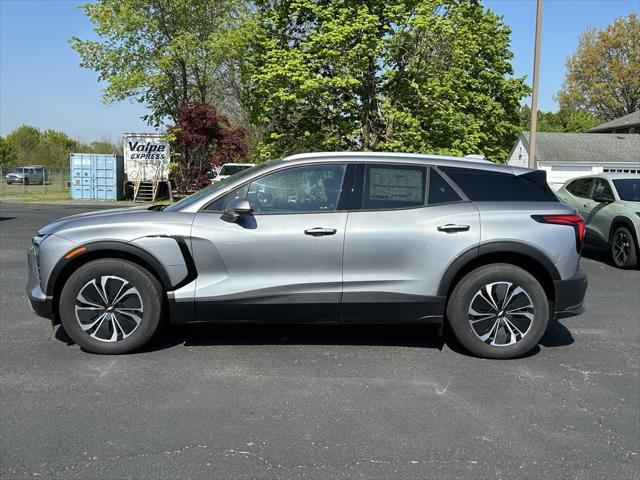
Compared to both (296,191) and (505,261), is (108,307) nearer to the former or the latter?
(296,191)

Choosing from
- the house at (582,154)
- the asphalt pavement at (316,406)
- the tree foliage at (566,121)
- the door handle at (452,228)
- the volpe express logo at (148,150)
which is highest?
the tree foliage at (566,121)

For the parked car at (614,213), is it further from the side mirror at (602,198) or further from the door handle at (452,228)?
the door handle at (452,228)

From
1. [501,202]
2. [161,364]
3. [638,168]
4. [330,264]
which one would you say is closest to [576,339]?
[501,202]

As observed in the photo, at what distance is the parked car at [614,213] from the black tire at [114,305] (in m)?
7.87

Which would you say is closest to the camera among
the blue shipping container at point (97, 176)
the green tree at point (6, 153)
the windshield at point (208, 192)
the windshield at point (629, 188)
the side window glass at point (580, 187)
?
the windshield at point (208, 192)

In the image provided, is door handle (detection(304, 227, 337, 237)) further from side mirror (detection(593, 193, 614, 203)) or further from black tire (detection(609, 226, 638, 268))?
side mirror (detection(593, 193, 614, 203))

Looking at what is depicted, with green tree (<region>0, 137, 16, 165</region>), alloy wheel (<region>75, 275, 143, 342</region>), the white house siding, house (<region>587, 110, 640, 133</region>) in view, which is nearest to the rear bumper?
alloy wheel (<region>75, 275, 143, 342</region>)

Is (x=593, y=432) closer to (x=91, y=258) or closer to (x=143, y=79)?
(x=91, y=258)

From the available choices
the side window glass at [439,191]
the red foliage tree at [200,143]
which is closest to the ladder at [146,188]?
the red foliage tree at [200,143]

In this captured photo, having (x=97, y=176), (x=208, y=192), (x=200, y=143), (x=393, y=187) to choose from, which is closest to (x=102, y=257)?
(x=208, y=192)

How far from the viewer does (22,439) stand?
3.28 metres

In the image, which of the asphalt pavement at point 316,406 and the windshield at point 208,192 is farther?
the windshield at point 208,192

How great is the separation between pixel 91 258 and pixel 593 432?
3.83 m

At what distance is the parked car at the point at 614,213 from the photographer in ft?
30.7
